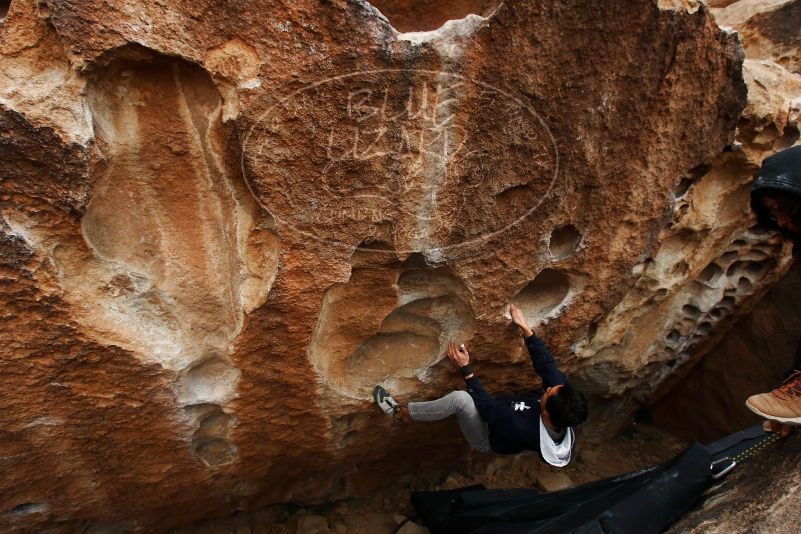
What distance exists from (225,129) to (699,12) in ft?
5.41

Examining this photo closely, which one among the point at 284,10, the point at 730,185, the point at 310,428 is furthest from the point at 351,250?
the point at 730,185

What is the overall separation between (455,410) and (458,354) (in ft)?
0.92

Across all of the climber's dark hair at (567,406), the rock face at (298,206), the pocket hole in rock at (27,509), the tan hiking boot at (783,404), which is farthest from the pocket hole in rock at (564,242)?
the pocket hole in rock at (27,509)

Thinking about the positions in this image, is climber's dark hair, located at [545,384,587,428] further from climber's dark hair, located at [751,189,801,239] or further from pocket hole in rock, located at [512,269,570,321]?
climber's dark hair, located at [751,189,801,239]

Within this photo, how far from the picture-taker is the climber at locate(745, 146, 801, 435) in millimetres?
1840

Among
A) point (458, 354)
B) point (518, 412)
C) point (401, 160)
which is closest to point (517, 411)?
point (518, 412)

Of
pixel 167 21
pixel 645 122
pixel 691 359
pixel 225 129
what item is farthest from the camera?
pixel 691 359

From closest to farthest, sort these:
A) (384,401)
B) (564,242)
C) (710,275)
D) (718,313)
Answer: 1. (564,242)
2. (384,401)
3. (710,275)
4. (718,313)

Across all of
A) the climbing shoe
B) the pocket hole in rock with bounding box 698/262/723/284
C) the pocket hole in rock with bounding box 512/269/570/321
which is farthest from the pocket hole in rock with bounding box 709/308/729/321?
the climbing shoe

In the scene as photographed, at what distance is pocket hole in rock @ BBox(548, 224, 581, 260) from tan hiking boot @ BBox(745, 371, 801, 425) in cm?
84

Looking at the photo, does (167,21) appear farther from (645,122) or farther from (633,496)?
(633,496)

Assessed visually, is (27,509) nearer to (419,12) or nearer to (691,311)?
(419,12)

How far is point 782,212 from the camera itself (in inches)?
76.6

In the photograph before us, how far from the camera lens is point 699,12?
5.91ft
